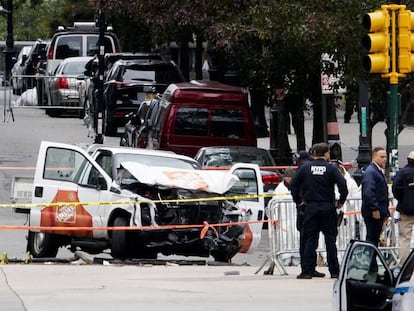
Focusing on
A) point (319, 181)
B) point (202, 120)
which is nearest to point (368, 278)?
point (319, 181)

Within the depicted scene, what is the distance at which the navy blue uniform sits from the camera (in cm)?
1582

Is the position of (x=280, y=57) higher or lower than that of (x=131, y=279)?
higher

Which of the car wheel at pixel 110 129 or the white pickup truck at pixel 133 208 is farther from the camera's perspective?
the car wheel at pixel 110 129

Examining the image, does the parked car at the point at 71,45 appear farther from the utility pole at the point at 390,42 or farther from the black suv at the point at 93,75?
the utility pole at the point at 390,42

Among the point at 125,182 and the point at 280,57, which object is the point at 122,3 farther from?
the point at 125,182

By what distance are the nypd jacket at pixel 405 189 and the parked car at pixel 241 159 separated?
292 inches

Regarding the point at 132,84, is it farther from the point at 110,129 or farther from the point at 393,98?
the point at 393,98

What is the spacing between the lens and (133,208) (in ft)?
59.1

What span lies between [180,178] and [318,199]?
2.98 metres

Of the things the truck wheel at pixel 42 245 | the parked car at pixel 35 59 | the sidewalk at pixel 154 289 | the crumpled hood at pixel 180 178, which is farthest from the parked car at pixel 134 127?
the parked car at pixel 35 59

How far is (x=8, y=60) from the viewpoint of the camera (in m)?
58.6

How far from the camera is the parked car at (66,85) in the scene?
38.8m

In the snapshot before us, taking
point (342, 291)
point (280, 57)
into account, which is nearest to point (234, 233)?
point (280, 57)

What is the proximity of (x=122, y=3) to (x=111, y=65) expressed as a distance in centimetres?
781
